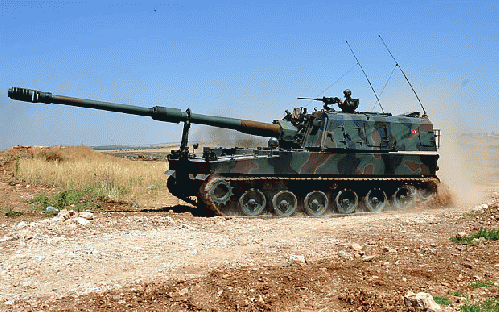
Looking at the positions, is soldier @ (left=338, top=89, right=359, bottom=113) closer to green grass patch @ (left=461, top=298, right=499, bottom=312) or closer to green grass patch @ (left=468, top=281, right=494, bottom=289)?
green grass patch @ (left=468, top=281, right=494, bottom=289)

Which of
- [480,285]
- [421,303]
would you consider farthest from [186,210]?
[421,303]

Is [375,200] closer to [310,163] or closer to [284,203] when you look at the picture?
[310,163]

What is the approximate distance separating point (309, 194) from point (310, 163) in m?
0.80

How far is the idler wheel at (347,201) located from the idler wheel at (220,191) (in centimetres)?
301

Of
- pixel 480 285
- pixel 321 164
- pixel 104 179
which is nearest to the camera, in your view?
pixel 480 285

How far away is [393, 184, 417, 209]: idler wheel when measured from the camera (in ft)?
42.8

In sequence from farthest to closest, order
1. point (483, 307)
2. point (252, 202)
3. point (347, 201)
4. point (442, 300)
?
point (347, 201), point (252, 202), point (442, 300), point (483, 307)

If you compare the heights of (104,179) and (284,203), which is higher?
(284,203)

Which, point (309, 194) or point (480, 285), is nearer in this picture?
point (480, 285)

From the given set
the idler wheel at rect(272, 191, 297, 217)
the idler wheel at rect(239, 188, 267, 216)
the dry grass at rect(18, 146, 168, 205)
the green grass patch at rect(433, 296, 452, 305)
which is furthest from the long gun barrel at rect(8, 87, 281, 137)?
the green grass patch at rect(433, 296, 452, 305)

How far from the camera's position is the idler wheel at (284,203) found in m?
11.6

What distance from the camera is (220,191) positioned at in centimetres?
1102

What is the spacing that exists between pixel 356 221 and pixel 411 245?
3280 mm

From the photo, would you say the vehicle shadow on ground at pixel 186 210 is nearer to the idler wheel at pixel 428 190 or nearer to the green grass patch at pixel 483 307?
the idler wheel at pixel 428 190
